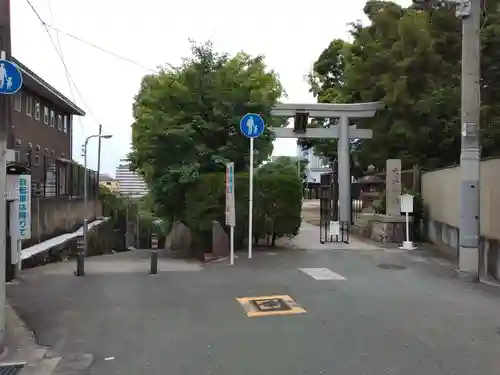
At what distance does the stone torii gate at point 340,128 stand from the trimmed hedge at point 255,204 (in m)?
6.05

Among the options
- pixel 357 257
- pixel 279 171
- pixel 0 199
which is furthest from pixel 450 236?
pixel 0 199

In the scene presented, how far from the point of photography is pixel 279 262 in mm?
13406

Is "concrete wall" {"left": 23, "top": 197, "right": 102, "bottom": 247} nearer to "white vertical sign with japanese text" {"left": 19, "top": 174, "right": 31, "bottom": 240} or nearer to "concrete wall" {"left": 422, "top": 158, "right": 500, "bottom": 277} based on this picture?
"white vertical sign with japanese text" {"left": 19, "top": 174, "right": 31, "bottom": 240}

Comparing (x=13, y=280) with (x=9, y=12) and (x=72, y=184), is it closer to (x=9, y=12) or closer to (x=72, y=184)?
(x=9, y=12)

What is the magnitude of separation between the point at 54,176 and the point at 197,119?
12.5m

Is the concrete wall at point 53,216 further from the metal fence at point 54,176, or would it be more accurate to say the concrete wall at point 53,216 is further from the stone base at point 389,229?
the stone base at point 389,229

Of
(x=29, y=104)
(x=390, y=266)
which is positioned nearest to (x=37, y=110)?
(x=29, y=104)

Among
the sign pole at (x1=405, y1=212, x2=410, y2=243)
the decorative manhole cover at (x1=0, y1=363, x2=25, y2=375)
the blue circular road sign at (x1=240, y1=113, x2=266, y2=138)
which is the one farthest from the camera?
the sign pole at (x1=405, y1=212, x2=410, y2=243)

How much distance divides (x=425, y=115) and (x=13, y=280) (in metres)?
14.2

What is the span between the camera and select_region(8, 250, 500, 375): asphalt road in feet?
18.9

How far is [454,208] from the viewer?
48.8ft

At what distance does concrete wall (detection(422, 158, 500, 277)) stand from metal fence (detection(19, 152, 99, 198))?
45.8 ft

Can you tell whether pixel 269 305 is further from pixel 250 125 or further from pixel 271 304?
pixel 250 125

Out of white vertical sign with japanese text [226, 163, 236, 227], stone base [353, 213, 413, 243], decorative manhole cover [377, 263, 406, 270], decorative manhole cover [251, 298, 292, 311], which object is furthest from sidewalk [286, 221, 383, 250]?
decorative manhole cover [251, 298, 292, 311]
